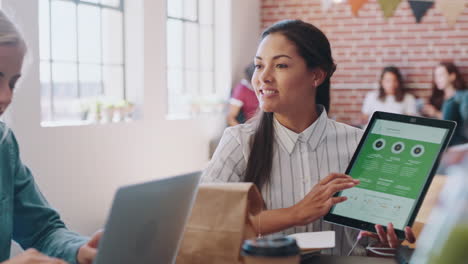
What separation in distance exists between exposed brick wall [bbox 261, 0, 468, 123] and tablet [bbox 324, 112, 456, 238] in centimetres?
718

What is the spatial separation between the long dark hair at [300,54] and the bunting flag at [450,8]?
1.25 meters

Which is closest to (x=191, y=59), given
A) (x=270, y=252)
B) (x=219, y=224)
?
(x=219, y=224)

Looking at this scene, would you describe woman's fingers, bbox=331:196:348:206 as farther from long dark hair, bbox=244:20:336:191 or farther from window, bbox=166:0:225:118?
window, bbox=166:0:225:118

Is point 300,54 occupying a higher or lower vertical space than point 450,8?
lower

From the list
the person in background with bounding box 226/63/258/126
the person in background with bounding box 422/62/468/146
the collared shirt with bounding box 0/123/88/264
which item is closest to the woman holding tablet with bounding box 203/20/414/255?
the collared shirt with bounding box 0/123/88/264

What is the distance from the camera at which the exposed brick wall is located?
8555 millimetres

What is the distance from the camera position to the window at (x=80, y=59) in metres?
5.62

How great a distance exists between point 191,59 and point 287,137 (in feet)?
19.8

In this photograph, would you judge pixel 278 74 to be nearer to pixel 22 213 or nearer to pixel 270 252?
pixel 22 213

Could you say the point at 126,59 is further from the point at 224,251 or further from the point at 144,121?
the point at 224,251

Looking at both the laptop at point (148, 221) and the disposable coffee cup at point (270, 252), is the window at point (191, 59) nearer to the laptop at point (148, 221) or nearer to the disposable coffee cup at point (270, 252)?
the laptop at point (148, 221)

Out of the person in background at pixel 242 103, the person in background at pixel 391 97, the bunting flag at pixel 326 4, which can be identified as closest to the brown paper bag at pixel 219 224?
the person in background at pixel 242 103

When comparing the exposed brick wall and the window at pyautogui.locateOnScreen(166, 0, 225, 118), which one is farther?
the exposed brick wall

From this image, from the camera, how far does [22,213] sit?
5.48 feet
